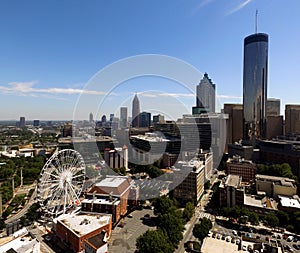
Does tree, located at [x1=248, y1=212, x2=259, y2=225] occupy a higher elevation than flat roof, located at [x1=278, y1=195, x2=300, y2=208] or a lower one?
lower

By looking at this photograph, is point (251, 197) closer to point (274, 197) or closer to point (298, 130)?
point (274, 197)

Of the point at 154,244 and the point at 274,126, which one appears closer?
the point at 154,244

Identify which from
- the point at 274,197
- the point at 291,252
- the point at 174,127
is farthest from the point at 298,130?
the point at 291,252

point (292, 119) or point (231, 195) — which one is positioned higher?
point (292, 119)

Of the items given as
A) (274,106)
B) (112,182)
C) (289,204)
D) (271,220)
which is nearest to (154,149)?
(112,182)

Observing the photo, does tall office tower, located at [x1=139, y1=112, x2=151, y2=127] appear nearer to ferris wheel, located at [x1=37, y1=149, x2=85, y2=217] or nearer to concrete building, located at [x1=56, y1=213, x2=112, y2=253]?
ferris wheel, located at [x1=37, y1=149, x2=85, y2=217]

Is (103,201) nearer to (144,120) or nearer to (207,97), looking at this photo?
(207,97)

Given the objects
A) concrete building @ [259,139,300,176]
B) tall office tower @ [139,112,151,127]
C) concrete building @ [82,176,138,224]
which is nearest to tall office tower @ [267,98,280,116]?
concrete building @ [259,139,300,176]
